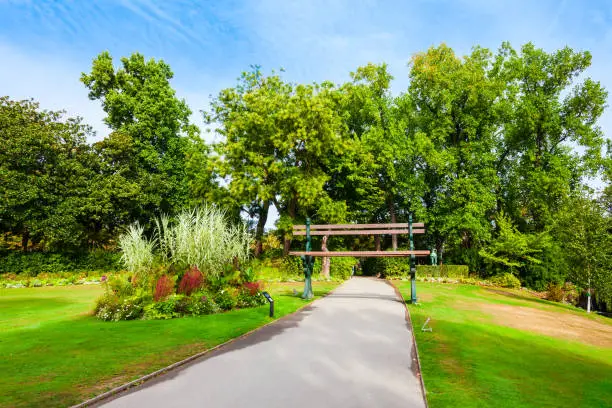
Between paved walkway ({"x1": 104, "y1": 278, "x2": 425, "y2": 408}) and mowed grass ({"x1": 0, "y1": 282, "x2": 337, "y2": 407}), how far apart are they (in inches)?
24.2

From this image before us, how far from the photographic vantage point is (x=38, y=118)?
2695 cm

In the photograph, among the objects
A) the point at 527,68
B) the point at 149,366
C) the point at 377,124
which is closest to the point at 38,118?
the point at 377,124

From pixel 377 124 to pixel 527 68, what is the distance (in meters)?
13.5

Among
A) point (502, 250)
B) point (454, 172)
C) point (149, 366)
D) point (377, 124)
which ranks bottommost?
point (149, 366)

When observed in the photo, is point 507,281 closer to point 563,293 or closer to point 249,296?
point 563,293

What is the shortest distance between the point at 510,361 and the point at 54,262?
27516mm

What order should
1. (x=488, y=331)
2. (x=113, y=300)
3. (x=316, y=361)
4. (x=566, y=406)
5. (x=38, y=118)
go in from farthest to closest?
(x=38, y=118)
(x=113, y=300)
(x=488, y=331)
(x=316, y=361)
(x=566, y=406)

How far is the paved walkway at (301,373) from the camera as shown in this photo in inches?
173

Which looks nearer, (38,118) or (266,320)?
(266,320)

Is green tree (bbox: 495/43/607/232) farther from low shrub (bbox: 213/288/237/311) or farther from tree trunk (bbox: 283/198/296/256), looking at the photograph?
low shrub (bbox: 213/288/237/311)

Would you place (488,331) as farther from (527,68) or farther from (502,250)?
(527,68)

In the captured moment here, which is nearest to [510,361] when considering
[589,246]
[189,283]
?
[189,283]

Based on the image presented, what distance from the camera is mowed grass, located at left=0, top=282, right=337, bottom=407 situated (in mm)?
4691

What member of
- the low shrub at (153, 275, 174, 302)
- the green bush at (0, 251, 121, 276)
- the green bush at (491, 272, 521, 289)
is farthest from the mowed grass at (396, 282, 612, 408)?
the green bush at (0, 251, 121, 276)
